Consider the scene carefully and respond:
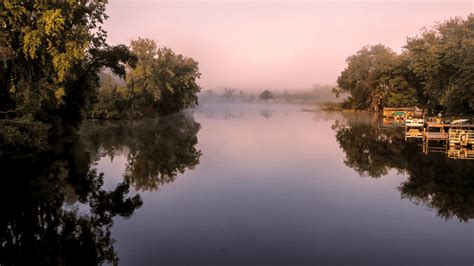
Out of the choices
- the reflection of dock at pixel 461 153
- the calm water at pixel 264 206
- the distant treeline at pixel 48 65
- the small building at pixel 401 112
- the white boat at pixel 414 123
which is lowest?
the calm water at pixel 264 206

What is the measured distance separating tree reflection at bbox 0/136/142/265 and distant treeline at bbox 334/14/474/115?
48845 millimetres

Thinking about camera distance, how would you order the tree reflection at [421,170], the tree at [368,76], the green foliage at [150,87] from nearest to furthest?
1. the tree reflection at [421,170]
2. the green foliage at [150,87]
3. the tree at [368,76]

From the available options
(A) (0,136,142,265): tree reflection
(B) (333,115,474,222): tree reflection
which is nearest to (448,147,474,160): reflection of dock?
(B) (333,115,474,222): tree reflection

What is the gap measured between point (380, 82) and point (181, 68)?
53578 millimetres

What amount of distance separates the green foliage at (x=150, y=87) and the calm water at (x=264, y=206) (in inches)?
1807

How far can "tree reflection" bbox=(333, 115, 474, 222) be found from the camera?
739 inches

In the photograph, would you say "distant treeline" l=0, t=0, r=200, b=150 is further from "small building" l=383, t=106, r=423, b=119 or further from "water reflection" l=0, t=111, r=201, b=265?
"small building" l=383, t=106, r=423, b=119

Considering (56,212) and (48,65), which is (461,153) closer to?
(56,212)

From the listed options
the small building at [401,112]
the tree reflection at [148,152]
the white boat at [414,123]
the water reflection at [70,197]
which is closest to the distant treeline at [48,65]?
the water reflection at [70,197]

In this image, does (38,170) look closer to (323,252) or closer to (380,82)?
(323,252)

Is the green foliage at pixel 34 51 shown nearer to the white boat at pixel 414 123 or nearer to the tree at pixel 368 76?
the white boat at pixel 414 123

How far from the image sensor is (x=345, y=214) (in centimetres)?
1717

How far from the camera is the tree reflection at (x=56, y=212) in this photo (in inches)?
490

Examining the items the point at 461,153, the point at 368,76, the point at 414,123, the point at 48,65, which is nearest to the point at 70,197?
the point at 48,65
